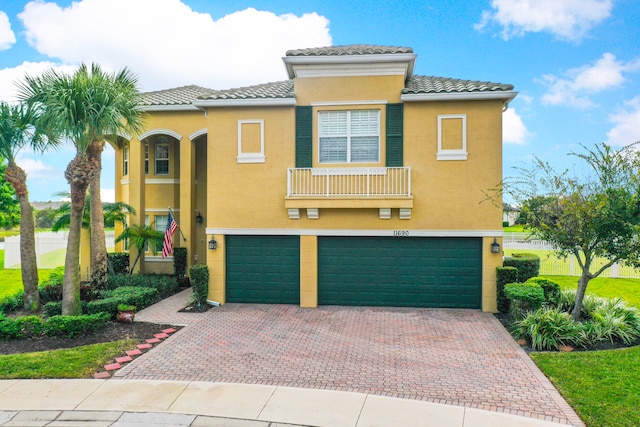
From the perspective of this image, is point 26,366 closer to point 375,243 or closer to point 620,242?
point 375,243

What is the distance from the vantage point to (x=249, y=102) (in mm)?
13000

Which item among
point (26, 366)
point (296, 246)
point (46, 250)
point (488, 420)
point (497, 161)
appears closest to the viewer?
point (488, 420)

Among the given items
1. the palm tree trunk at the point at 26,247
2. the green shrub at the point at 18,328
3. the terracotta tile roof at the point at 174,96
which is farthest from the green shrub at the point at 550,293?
the palm tree trunk at the point at 26,247

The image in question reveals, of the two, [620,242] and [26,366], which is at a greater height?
[620,242]

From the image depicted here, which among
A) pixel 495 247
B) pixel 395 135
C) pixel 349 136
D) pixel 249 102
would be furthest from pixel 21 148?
pixel 495 247

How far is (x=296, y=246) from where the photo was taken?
13.3 meters

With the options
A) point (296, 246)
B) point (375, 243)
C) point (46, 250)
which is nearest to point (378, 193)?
point (375, 243)

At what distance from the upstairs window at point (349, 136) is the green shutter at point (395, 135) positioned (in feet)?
1.11

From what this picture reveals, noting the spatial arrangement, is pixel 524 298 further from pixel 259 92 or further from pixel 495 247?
pixel 259 92

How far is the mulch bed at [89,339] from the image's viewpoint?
31.1 ft

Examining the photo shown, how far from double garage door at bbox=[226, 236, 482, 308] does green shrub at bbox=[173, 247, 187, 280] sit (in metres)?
4.10

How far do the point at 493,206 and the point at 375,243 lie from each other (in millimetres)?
3575

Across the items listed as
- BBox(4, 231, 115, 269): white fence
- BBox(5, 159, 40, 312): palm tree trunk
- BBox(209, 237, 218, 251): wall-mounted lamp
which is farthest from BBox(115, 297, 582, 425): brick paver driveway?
BBox(4, 231, 115, 269): white fence

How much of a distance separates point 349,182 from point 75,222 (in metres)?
7.53
